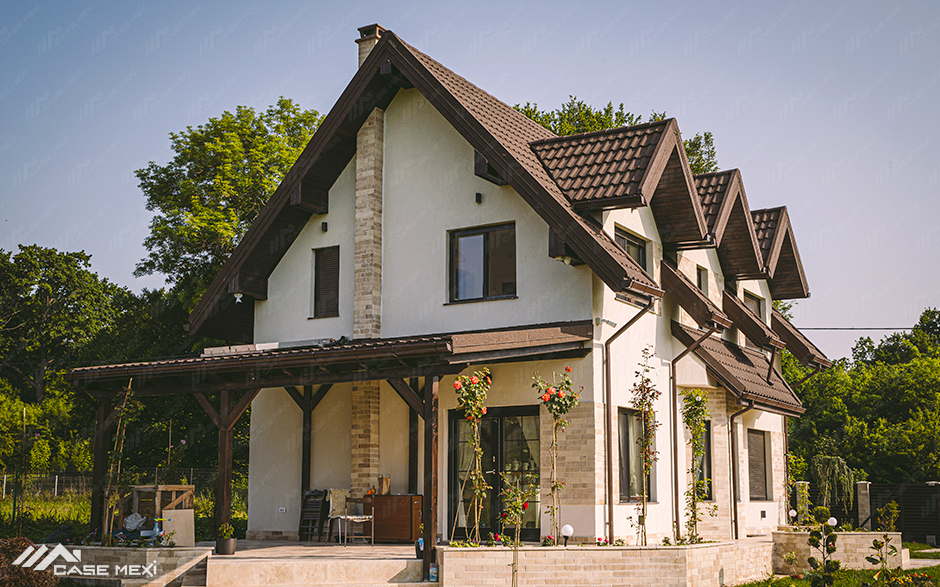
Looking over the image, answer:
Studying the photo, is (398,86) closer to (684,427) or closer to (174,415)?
(684,427)

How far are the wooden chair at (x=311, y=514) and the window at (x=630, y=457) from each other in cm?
527

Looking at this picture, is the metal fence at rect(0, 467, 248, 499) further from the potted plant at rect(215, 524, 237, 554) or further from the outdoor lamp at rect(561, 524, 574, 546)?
the outdoor lamp at rect(561, 524, 574, 546)

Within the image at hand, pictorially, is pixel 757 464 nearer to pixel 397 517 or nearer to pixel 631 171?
pixel 631 171

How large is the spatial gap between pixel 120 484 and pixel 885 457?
22.2 meters

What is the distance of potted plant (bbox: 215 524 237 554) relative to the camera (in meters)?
13.1

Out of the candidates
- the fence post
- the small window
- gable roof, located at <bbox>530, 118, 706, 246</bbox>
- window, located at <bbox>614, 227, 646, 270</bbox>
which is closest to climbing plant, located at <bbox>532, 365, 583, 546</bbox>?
gable roof, located at <bbox>530, 118, 706, 246</bbox>

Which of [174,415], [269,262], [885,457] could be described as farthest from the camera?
[174,415]

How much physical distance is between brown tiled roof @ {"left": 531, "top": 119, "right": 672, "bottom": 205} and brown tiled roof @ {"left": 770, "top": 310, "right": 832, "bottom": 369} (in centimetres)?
928

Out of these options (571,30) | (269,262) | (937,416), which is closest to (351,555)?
(269,262)

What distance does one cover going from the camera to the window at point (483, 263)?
15.0 meters

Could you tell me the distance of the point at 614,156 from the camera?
15.0 metres

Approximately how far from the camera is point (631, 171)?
14.4m

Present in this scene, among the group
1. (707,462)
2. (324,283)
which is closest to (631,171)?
(324,283)

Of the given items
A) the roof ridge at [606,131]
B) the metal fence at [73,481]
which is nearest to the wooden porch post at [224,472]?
the roof ridge at [606,131]
